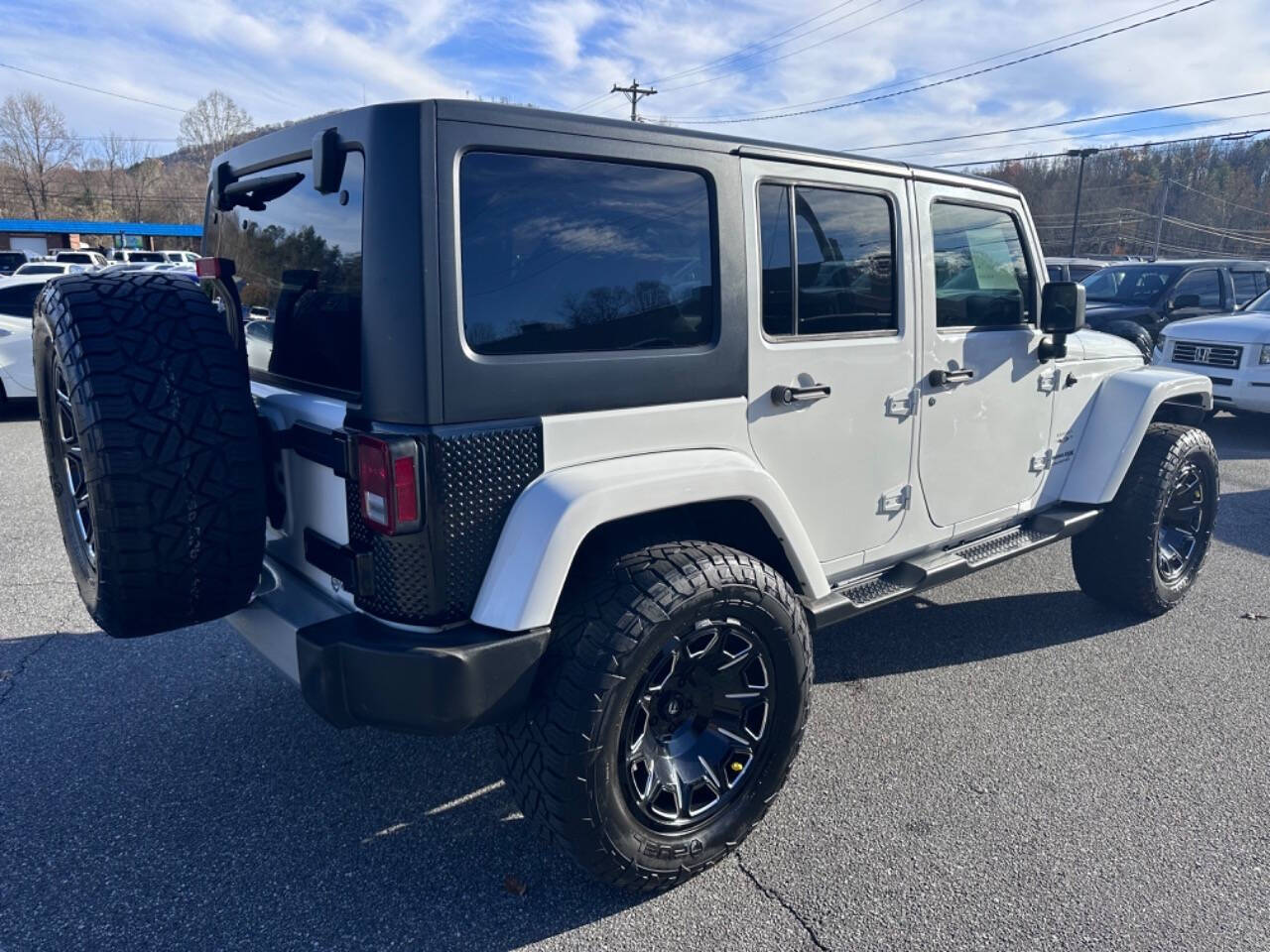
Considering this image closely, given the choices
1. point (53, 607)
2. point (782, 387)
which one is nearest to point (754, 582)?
point (782, 387)

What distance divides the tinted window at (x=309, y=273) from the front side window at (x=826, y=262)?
4.05 feet

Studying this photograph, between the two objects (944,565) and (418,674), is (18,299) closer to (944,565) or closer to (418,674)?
(418,674)

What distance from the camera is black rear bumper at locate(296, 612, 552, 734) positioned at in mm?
2109

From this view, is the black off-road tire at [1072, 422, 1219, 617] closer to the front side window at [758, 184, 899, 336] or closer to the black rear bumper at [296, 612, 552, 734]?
the front side window at [758, 184, 899, 336]

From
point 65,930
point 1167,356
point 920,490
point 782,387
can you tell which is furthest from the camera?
point 1167,356

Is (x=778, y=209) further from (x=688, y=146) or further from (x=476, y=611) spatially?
(x=476, y=611)

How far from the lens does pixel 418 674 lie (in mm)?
2105

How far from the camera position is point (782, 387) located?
2781 millimetres

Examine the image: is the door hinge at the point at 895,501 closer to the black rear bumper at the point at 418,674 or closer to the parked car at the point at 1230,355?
the black rear bumper at the point at 418,674

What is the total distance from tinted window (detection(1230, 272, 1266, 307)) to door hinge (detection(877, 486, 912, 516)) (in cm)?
1100

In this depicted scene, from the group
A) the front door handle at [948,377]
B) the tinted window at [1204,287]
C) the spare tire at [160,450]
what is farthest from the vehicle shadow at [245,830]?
the tinted window at [1204,287]

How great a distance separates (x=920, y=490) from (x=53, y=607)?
4233 mm

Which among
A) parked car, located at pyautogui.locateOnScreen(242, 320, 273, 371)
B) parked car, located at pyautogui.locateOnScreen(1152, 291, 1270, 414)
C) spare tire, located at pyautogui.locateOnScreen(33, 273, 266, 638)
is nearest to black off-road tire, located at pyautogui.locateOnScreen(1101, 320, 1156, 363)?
parked car, located at pyautogui.locateOnScreen(1152, 291, 1270, 414)

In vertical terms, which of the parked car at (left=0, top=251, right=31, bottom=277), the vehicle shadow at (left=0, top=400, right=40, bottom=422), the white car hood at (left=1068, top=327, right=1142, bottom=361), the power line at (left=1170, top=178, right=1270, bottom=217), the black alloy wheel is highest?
the power line at (left=1170, top=178, right=1270, bottom=217)
